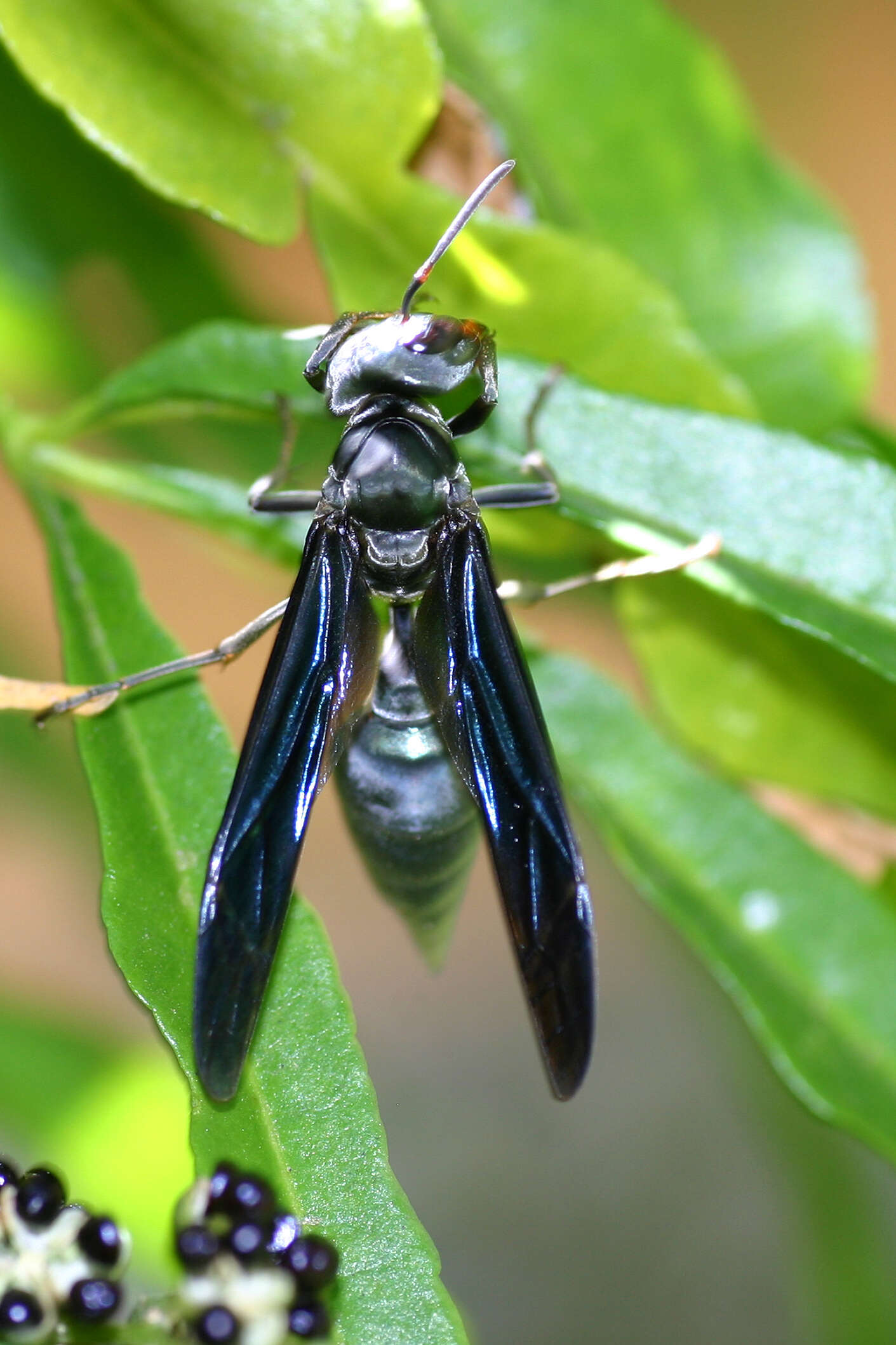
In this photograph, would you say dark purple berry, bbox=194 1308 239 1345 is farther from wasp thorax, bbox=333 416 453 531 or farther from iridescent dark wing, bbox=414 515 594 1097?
wasp thorax, bbox=333 416 453 531

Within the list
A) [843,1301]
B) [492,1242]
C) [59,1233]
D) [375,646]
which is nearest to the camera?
[59,1233]

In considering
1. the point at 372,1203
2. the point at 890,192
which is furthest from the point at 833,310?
the point at 890,192

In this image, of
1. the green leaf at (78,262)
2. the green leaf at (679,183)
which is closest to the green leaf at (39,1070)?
the green leaf at (78,262)

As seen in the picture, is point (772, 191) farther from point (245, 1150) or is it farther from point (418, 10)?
point (245, 1150)

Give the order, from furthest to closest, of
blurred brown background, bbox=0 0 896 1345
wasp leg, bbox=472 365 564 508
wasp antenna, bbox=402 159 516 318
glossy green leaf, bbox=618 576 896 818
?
1. blurred brown background, bbox=0 0 896 1345
2. glossy green leaf, bbox=618 576 896 818
3. wasp leg, bbox=472 365 564 508
4. wasp antenna, bbox=402 159 516 318

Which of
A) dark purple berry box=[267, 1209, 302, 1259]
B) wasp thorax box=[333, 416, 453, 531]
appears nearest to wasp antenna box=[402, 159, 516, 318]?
wasp thorax box=[333, 416, 453, 531]

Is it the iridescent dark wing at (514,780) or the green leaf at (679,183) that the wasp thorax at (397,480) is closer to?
the iridescent dark wing at (514,780)

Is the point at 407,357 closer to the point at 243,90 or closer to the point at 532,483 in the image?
the point at 532,483
